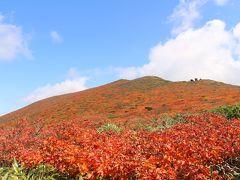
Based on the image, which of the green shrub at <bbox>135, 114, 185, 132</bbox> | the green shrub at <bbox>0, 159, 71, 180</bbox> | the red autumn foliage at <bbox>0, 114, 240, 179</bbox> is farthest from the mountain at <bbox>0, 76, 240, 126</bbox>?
the green shrub at <bbox>0, 159, 71, 180</bbox>

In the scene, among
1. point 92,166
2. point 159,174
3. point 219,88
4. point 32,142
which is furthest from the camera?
point 219,88

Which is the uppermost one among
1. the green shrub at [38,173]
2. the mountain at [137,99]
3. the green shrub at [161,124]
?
the mountain at [137,99]

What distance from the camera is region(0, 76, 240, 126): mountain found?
143ft

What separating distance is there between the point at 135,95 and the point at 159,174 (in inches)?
1901

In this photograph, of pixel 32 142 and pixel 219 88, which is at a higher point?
pixel 219 88

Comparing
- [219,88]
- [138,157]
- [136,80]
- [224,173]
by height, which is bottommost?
[224,173]

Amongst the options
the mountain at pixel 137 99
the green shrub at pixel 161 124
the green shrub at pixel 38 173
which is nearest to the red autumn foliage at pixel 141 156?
the green shrub at pixel 38 173

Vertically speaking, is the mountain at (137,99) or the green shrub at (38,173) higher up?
the mountain at (137,99)

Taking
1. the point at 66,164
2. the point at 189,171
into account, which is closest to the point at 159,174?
the point at 189,171

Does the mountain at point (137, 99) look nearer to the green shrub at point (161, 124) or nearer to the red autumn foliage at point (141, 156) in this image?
the green shrub at point (161, 124)

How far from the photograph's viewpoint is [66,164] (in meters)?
10.3

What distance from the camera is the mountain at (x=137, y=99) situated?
4347cm

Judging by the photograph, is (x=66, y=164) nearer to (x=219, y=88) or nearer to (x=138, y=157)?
(x=138, y=157)

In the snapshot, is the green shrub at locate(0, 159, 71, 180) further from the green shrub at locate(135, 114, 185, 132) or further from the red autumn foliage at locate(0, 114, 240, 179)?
the green shrub at locate(135, 114, 185, 132)
